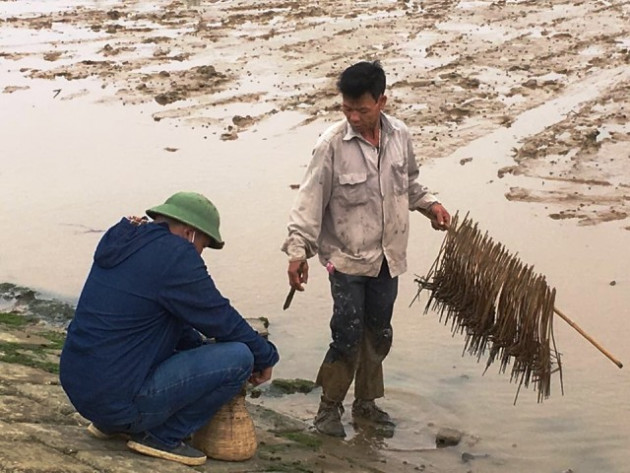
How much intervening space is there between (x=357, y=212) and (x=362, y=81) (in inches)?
27.9

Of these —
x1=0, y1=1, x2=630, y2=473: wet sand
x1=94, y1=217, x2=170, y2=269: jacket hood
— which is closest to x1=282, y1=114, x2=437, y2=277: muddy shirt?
x1=0, y1=1, x2=630, y2=473: wet sand

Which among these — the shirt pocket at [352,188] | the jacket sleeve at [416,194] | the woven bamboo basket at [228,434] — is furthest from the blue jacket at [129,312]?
the jacket sleeve at [416,194]

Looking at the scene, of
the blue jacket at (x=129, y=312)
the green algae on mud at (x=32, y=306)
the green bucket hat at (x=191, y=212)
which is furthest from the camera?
the green algae on mud at (x=32, y=306)

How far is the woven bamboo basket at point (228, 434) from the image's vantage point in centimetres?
474

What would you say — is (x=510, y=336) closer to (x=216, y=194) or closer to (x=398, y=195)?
(x=398, y=195)

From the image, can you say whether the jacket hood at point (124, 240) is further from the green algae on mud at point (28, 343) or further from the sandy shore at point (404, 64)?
the sandy shore at point (404, 64)

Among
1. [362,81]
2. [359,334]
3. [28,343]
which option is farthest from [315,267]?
[362,81]

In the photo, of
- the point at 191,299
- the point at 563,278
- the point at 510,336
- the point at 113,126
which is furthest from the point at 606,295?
the point at 113,126

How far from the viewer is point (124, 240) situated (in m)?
4.30

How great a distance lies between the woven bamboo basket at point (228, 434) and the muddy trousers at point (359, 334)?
1.13m

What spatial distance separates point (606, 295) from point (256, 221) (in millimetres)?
3131

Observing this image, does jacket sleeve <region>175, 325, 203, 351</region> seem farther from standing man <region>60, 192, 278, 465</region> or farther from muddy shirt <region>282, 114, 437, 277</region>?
muddy shirt <region>282, 114, 437, 277</region>

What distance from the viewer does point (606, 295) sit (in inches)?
314

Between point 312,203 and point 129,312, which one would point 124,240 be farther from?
point 312,203
